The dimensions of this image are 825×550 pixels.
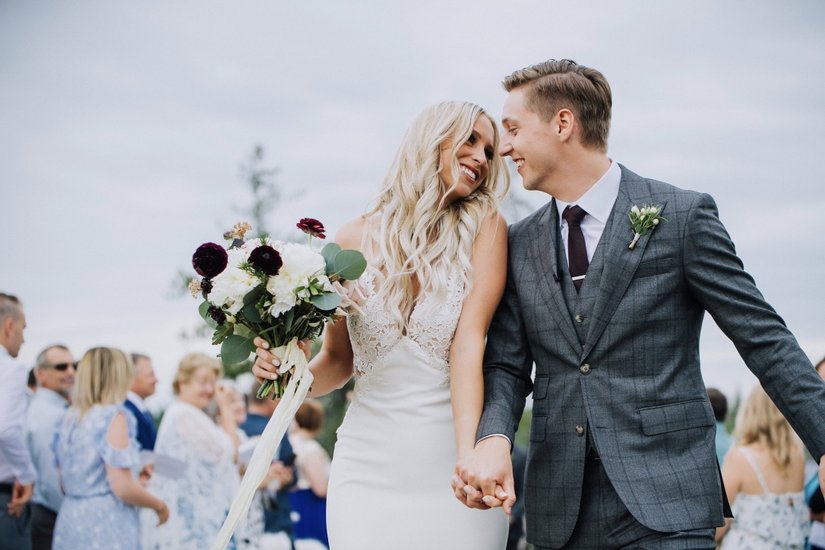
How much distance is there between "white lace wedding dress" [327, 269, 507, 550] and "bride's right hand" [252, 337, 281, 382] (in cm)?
41

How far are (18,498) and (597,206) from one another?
514cm

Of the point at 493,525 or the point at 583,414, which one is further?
the point at 493,525

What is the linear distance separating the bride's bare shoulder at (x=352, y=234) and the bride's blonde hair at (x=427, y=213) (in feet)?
0.12

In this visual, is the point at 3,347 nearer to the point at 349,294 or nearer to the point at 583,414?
the point at 349,294

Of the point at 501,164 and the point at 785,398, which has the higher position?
the point at 501,164

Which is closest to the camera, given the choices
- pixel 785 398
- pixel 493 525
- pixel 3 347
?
pixel 785 398

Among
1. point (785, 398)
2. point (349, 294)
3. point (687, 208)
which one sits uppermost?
point (687, 208)

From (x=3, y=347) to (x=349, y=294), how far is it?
13.4ft

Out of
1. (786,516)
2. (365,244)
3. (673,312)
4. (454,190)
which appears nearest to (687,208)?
(673,312)

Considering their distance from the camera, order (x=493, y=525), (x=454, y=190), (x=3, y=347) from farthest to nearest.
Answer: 1. (x=3, y=347)
2. (x=454, y=190)
3. (x=493, y=525)

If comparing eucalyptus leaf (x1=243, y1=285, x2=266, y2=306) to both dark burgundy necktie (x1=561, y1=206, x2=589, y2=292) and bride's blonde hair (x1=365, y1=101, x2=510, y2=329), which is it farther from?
dark burgundy necktie (x1=561, y1=206, x2=589, y2=292)

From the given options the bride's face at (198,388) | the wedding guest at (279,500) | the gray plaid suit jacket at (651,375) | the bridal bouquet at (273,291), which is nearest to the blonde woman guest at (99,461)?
the bride's face at (198,388)

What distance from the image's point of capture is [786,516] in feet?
19.9

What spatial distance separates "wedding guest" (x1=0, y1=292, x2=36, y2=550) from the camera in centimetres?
637
